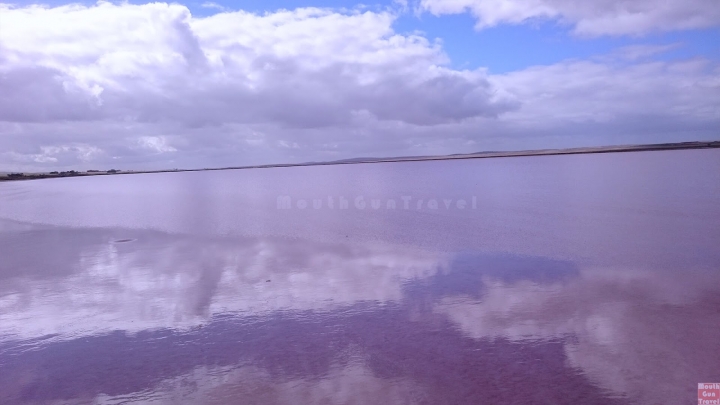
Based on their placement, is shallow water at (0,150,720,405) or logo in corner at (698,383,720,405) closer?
logo in corner at (698,383,720,405)

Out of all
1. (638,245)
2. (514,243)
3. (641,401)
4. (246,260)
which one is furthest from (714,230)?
(246,260)

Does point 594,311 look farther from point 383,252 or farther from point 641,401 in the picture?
point 383,252

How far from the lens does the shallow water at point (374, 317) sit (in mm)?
5543

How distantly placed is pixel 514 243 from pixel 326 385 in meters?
8.50

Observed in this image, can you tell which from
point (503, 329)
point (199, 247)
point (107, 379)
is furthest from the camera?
point (199, 247)

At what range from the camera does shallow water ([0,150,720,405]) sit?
554 cm

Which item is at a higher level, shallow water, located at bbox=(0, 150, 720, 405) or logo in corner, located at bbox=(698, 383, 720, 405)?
shallow water, located at bbox=(0, 150, 720, 405)

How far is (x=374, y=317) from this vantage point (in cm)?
758

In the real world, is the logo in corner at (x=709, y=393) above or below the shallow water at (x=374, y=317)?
below

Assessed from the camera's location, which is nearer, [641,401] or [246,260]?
[641,401]

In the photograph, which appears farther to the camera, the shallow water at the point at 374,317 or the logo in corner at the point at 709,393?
the shallow water at the point at 374,317

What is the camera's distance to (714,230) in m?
13.4

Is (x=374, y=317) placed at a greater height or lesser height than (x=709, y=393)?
greater

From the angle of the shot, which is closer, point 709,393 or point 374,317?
point 709,393
